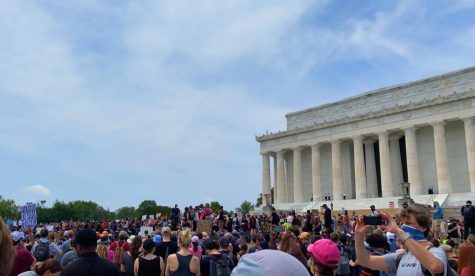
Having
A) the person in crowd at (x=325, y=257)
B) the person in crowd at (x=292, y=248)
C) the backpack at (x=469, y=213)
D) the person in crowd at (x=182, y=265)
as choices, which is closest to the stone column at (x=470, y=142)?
the backpack at (x=469, y=213)

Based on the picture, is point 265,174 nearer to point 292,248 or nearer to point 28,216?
point 28,216

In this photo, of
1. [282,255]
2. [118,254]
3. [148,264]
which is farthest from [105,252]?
[282,255]

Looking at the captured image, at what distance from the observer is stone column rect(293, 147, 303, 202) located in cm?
5678

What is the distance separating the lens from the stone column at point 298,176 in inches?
2235

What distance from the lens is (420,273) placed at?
15.3ft

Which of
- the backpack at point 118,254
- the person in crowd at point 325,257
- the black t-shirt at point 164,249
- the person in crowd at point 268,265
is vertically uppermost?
the person in crowd at point 268,265

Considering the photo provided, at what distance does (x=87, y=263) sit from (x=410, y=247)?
3.60 m

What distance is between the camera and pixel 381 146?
48.4 metres

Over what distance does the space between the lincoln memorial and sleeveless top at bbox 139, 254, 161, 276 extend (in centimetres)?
3887

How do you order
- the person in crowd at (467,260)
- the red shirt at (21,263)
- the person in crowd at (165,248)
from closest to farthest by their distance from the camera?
the person in crowd at (467,260) < the red shirt at (21,263) < the person in crowd at (165,248)

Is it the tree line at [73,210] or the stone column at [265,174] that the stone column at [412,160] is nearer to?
the stone column at [265,174]

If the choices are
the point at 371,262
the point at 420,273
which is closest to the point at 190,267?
the point at 371,262

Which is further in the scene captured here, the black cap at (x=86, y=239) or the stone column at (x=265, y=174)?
the stone column at (x=265, y=174)

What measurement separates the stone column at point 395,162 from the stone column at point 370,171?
2524mm
